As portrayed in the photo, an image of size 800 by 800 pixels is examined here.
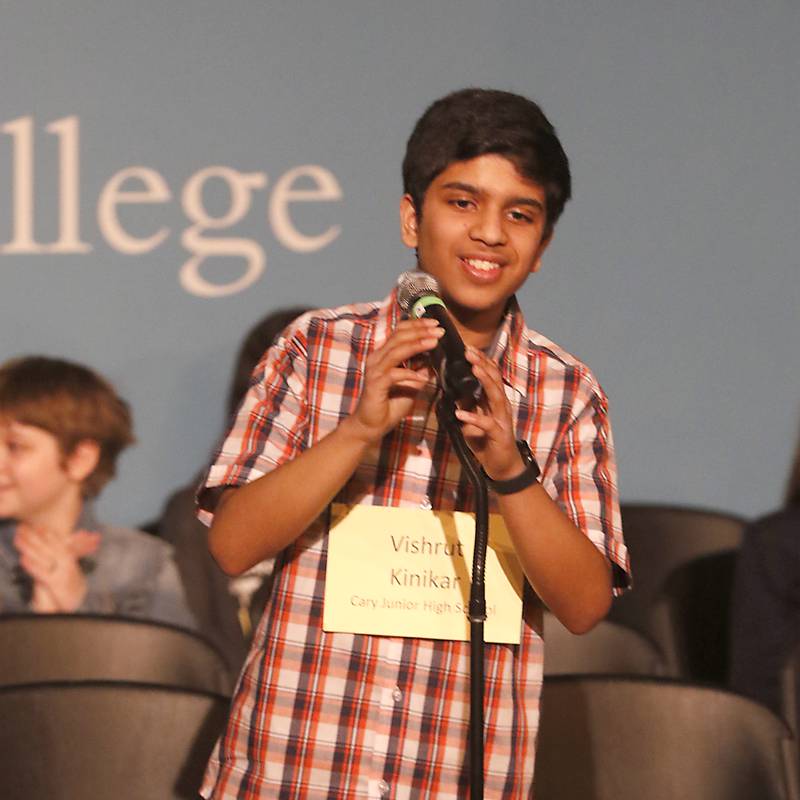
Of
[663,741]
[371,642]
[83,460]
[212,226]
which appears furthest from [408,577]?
[212,226]

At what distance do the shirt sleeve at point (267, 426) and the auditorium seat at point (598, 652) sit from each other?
1.43m

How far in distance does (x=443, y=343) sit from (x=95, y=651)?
4.94 feet

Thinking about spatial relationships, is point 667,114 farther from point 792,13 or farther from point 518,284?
point 518,284

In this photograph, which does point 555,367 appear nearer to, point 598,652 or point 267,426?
point 267,426

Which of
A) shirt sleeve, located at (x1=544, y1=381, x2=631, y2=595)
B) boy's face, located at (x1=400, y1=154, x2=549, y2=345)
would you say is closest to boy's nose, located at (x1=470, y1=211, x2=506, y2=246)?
boy's face, located at (x1=400, y1=154, x2=549, y2=345)

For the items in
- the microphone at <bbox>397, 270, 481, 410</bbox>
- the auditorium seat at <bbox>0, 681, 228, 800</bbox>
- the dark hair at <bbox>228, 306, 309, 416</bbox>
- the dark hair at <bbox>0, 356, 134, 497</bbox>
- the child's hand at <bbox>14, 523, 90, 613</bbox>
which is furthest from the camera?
the dark hair at <bbox>228, 306, 309, 416</bbox>

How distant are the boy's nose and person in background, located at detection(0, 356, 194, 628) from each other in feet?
6.44

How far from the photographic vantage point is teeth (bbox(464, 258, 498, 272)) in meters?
1.56

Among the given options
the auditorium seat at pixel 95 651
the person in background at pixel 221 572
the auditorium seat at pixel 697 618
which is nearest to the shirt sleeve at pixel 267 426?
the auditorium seat at pixel 95 651


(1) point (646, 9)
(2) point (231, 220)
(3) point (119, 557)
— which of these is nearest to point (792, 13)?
(1) point (646, 9)

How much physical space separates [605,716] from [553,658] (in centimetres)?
60

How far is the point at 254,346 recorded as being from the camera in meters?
3.61

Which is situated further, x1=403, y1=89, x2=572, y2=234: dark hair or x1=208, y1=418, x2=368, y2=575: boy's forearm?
x1=403, y1=89, x2=572, y2=234: dark hair

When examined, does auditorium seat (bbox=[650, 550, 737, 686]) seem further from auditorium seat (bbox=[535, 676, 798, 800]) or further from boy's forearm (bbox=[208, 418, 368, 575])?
boy's forearm (bbox=[208, 418, 368, 575])
